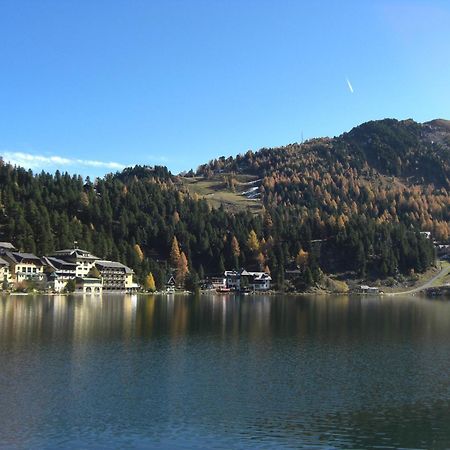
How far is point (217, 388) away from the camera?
37.8 m

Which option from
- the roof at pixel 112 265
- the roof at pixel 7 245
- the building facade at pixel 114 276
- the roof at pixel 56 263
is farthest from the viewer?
the building facade at pixel 114 276

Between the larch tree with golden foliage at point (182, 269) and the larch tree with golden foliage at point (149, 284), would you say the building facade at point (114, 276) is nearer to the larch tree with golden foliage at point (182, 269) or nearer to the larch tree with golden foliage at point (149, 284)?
the larch tree with golden foliage at point (149, 284)

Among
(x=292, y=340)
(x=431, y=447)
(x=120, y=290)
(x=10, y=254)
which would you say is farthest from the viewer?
(x=120, y=290)

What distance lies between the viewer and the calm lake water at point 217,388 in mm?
28031

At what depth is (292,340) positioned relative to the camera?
6372 cm

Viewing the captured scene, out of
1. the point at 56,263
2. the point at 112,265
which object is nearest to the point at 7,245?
the point at 56,263

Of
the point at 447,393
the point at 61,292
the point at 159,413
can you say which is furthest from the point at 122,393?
the point at 61,292

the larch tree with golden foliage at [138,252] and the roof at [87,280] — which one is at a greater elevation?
the larch tree with golden foliage at [138,252]

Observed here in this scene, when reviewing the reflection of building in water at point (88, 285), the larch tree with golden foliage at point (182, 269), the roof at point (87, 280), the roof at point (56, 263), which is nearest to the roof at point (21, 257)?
the roof at point (56, 263)

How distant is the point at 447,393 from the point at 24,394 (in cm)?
2805

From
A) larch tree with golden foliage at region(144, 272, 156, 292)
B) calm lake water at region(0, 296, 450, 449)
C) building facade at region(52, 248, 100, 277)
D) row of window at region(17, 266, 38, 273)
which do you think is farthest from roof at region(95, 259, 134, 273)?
calm lake water at region(0, 296, 450, 449)

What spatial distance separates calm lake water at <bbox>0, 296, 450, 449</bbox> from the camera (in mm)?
28031

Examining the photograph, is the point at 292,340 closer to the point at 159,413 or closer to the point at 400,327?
the point at 400,327

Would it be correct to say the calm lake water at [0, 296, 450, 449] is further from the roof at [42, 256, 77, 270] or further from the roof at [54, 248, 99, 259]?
the roof at [54, 248, 99, 259]
